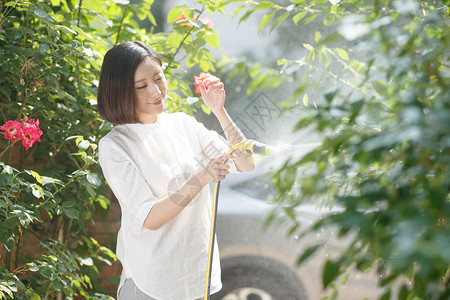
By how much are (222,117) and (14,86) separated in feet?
2.91

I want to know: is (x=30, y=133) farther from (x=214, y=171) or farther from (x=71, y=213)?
(x=214, y=171)

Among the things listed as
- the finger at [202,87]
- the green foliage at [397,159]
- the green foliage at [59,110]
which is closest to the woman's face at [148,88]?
the finger at [202,87]

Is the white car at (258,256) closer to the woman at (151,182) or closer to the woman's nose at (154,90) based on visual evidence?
the woman at (151,182)

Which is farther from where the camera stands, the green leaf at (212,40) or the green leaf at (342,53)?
the green leaf at (212,40)

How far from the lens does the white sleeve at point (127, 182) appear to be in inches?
59.7

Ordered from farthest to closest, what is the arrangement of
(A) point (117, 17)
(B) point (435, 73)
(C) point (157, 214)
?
(A) point (117, 17), (C) point (157, 214), (B) point (435, 73)

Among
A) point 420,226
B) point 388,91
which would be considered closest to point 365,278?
point 388,91

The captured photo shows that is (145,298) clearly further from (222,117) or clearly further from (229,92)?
(229,92)

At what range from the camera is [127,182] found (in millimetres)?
1539

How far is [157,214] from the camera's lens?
59.0 inches

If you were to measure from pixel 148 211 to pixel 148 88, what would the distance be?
0.36 metres

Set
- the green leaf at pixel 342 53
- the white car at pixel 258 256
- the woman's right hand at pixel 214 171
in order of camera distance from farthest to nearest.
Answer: the white car at pixel 258 256 → the woman's right hand at pixel 214 171 → the green leaf at pixel 342 53

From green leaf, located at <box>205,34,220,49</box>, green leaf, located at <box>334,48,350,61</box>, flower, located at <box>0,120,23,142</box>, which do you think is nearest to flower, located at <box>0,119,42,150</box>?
flower, located at <box>0,120,23,142</box>

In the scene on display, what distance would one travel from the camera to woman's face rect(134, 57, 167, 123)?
1.61 metres
